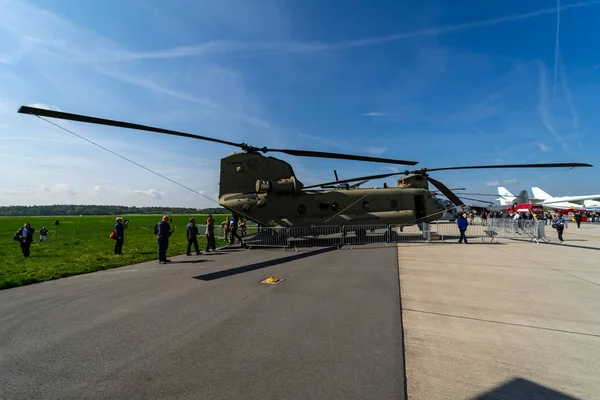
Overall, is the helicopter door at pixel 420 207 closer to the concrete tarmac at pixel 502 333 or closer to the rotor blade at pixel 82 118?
the concrete tarmac at pixel 502 333

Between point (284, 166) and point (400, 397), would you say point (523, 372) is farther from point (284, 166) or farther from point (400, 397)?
point (284, 166)

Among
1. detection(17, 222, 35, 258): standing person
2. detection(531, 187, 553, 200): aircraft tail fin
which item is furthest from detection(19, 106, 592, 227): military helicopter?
detection(531, 187, 553, 200): aircraft tail fin

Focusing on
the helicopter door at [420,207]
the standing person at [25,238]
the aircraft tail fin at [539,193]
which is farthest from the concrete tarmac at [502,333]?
the aircraft tail fin at [539,193]

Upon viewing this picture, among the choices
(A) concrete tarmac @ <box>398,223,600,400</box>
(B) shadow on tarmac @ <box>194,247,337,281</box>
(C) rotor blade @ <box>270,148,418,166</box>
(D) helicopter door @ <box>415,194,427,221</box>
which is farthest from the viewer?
(D) helicopter door @ <box>415,194,427,221</box>

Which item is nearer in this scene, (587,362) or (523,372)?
(523,372)

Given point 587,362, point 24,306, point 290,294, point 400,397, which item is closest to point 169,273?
point 24,306

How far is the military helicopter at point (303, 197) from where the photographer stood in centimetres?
1283

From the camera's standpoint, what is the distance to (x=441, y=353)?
320 cm

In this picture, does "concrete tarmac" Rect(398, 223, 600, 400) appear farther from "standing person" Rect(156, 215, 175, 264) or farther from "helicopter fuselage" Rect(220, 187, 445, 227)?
"standing person" Rect(156, 215, 175, 264)

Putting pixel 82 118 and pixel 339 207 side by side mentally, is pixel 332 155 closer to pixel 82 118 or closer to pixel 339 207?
pixel 339 207

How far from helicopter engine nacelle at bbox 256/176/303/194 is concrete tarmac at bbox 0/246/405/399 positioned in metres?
6.57

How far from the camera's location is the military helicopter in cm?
1283

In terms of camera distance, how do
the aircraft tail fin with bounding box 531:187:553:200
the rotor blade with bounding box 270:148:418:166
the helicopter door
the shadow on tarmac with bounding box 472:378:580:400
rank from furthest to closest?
the aircraft tail fin with bounding box 531:187:553:200
the helicopter door
the rotor blade with bounding box 270:148:418:166
the shadow on tarmac with bounding box 472:378:580:400

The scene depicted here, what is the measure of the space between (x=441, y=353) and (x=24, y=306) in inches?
289
